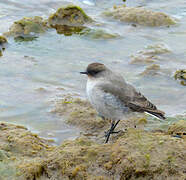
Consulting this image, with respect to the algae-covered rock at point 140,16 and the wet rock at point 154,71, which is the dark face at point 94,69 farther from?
the algae-covered rock at point 140,16

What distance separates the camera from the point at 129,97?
5363 millimetres

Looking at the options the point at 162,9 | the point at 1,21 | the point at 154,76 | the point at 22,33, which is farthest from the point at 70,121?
the point at 162,9

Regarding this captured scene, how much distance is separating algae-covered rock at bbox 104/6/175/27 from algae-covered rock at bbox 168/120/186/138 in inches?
212

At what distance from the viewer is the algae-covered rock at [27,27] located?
9.54 m

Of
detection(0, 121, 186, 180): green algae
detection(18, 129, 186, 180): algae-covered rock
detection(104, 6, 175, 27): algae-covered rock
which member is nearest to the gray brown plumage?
detection(0, 121, 186, 180): green algae

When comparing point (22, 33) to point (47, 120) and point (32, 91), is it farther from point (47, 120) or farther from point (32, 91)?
point (47, 120)

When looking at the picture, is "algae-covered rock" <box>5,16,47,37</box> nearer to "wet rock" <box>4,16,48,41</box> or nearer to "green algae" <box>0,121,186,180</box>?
"wet rock" <box>4,16,48,41</box>

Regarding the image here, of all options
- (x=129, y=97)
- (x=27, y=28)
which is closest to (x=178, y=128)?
(x=129, y=97)

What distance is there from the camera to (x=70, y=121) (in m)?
6.27

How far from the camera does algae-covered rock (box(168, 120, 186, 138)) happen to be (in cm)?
530

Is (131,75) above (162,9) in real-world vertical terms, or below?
below

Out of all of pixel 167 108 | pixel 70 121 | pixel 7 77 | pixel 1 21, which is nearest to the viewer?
pixel 70 121

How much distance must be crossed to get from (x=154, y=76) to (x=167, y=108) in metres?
1.30

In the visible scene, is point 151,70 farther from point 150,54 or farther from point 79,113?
point 79,113
